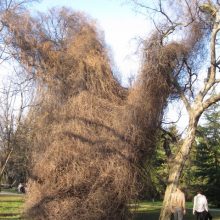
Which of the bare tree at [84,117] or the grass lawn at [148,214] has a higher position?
the bare tree at [84,117]

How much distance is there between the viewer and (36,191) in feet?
54.1

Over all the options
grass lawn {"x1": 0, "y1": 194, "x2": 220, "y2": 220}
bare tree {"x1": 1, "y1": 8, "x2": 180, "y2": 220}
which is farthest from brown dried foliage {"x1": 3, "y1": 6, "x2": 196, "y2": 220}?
grass lawn {"x1": 0, "y1": 194, "x2": 220, "y2": 220}

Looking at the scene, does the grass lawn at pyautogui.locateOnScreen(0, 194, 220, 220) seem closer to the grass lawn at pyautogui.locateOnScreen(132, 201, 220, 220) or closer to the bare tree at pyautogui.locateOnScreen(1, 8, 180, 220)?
the grass lawn at pyautogui.locateOnScreen(132, 201, 220, 220)

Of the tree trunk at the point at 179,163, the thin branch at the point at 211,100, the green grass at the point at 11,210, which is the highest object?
the thin branch at the point at 211,100

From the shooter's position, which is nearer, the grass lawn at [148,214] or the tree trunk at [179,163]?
the tree trunk at [179,163]

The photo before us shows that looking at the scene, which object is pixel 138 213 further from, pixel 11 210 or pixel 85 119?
pixel 11 210

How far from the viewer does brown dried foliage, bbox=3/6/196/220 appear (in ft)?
52.3

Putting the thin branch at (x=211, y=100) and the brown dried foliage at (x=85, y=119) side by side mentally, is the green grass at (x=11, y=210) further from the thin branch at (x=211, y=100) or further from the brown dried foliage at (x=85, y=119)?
the thin branch at (x=211, y=100)

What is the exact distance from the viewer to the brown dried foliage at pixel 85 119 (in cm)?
1595

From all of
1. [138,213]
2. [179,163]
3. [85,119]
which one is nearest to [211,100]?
[179,163]

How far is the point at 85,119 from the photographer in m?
16.5

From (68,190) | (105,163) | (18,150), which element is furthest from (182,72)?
(18,150)

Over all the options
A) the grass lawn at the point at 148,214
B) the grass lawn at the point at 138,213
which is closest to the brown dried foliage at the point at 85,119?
the grass lawn at the point at 138,213

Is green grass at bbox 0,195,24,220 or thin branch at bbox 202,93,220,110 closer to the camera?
thin branch at bbox 202,93,220,110
